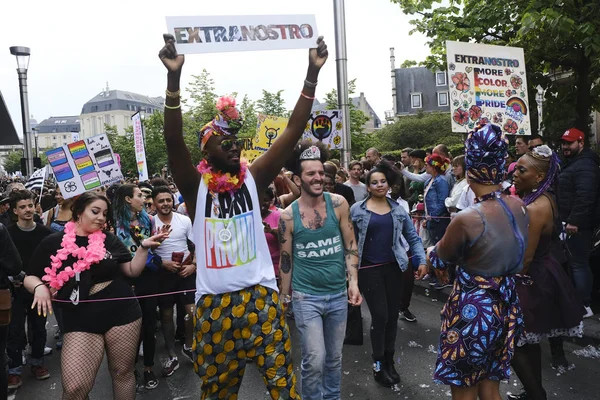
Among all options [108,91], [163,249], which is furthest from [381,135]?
[108,91]

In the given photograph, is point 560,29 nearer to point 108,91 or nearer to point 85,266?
point 85,266

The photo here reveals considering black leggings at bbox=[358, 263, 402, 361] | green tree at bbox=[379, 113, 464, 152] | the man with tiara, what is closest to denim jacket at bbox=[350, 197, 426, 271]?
black leggings at bbox=[358, 263, 402, 361]

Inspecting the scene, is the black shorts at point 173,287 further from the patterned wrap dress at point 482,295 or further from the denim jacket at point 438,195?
the denim jacket at point 438,195

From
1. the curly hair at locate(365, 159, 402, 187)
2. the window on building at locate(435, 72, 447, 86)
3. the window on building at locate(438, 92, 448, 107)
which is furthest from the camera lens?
the window on building at locate(438, 92, 448, 107)

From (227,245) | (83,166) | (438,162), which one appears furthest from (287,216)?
(83,166)

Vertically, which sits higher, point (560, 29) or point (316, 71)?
point (560, 29)

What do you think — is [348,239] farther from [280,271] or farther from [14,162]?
[14,162]

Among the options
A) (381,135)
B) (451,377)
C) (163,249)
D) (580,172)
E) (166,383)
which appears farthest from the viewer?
(381,135)

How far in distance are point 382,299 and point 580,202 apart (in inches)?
117

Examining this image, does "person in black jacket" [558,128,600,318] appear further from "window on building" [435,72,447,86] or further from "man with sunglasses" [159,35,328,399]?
"window on building" [435,72,447,86]

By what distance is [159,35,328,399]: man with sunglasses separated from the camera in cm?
279

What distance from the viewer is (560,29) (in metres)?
6.88

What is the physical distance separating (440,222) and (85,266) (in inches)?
218

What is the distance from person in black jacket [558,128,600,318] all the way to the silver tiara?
366cm
